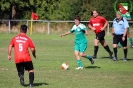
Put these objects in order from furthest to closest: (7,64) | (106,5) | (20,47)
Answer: (106,5) → (7,64) → (20,47)

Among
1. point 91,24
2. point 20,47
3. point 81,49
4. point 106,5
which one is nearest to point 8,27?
point 106,5

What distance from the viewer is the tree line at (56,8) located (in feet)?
173

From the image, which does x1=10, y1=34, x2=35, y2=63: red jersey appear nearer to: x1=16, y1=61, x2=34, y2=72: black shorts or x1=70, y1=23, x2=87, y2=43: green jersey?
x1=16, y1=61, x2=34, y2=72: black shorts

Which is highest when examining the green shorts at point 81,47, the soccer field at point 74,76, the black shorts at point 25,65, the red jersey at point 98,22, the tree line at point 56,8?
the red jersey at point 98,22

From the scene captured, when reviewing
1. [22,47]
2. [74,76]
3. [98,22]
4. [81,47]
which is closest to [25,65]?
[22,47]

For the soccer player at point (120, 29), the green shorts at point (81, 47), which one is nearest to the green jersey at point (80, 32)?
the green shorts at point (81, 47)

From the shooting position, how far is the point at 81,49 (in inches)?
671

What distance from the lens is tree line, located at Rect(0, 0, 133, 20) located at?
5266 cm

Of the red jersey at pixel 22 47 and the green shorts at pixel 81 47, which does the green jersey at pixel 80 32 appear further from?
A: the red jersey at pixel 22 47

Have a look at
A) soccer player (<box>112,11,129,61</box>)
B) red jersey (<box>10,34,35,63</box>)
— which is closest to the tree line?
soccer player (<box>112,11,129,61</box>)

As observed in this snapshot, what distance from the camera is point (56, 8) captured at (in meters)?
57.9

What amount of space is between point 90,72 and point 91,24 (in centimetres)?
600

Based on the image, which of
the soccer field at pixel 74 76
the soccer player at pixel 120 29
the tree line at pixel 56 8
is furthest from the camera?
the tree line at pixel 56 8

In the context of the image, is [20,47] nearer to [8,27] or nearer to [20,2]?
[8,27]
